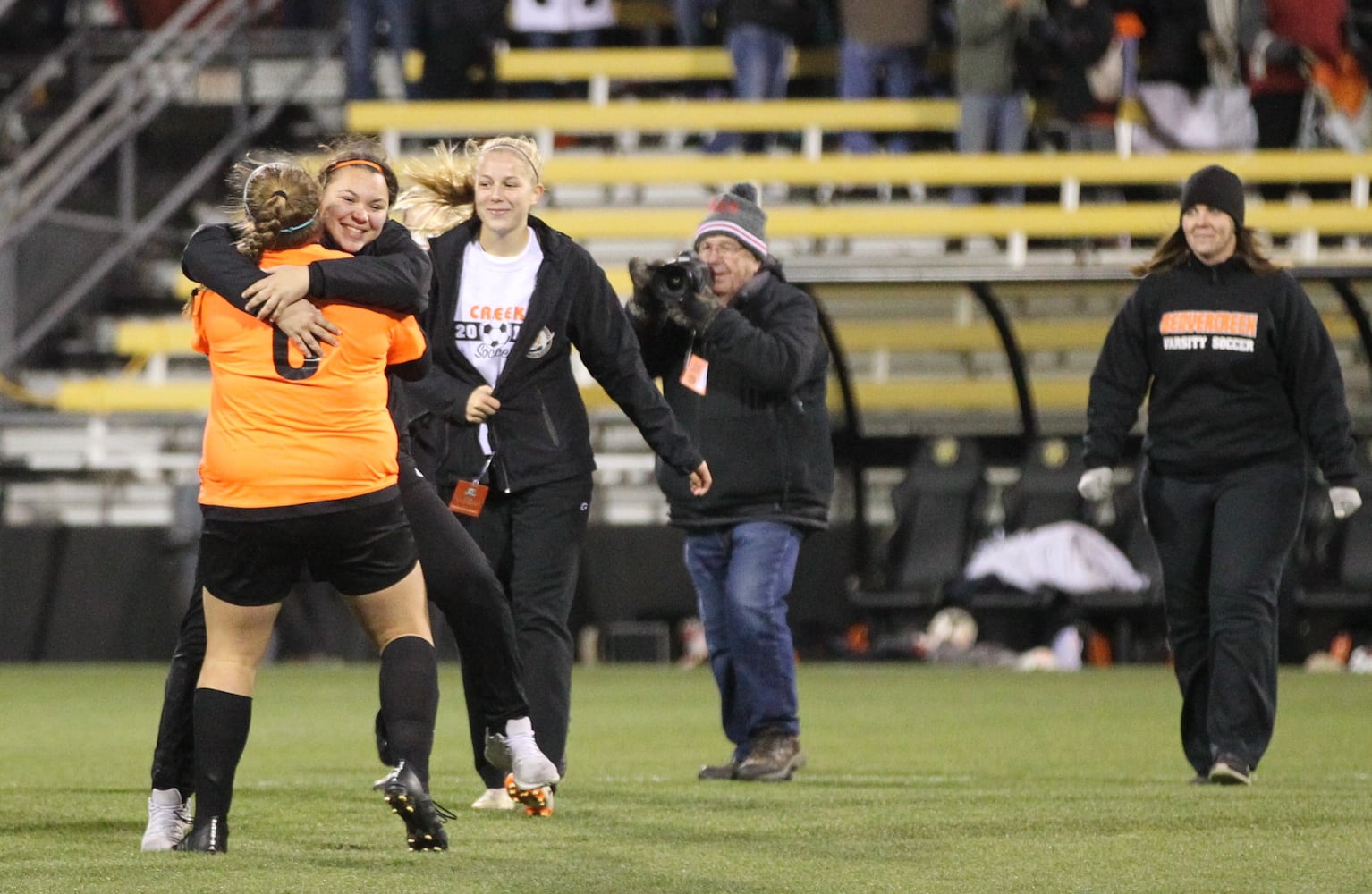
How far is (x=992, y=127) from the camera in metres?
18.5

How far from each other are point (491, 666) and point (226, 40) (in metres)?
14.0

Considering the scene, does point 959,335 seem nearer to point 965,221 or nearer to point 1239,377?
point 965,221

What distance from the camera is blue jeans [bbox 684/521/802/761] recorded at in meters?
8.18

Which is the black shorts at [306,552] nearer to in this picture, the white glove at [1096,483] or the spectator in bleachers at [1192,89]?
the white glove at [1096,483]

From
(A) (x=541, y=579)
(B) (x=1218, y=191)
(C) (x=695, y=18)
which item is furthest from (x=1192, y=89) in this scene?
(A) (x=541, y=579)

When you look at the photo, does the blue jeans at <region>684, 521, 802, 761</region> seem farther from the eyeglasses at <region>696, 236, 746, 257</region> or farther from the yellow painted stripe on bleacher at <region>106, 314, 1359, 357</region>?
the yellow painted stripe on bleacher at <region>106, 314, 1359, 357</region>

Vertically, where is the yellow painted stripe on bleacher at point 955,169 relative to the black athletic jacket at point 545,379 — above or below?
above

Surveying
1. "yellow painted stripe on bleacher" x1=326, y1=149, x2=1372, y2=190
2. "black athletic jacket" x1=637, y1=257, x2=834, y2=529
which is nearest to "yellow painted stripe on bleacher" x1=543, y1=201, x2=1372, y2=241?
"yellow painted stripe on bleacher" x1=326, y1=149, x2=1372, y2=190

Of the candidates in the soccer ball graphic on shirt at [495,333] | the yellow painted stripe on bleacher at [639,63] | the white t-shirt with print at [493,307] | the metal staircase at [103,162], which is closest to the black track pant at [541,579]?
the white t-shirt with print at [493,307]

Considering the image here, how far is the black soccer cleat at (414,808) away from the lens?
218 inches

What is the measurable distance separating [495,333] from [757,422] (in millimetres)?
1583

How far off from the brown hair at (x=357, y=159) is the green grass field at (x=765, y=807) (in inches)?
65.4

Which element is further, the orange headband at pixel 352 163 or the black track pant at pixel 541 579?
the black track pant at pixel 541 579

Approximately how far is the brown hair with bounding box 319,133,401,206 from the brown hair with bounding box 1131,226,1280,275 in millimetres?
2984
